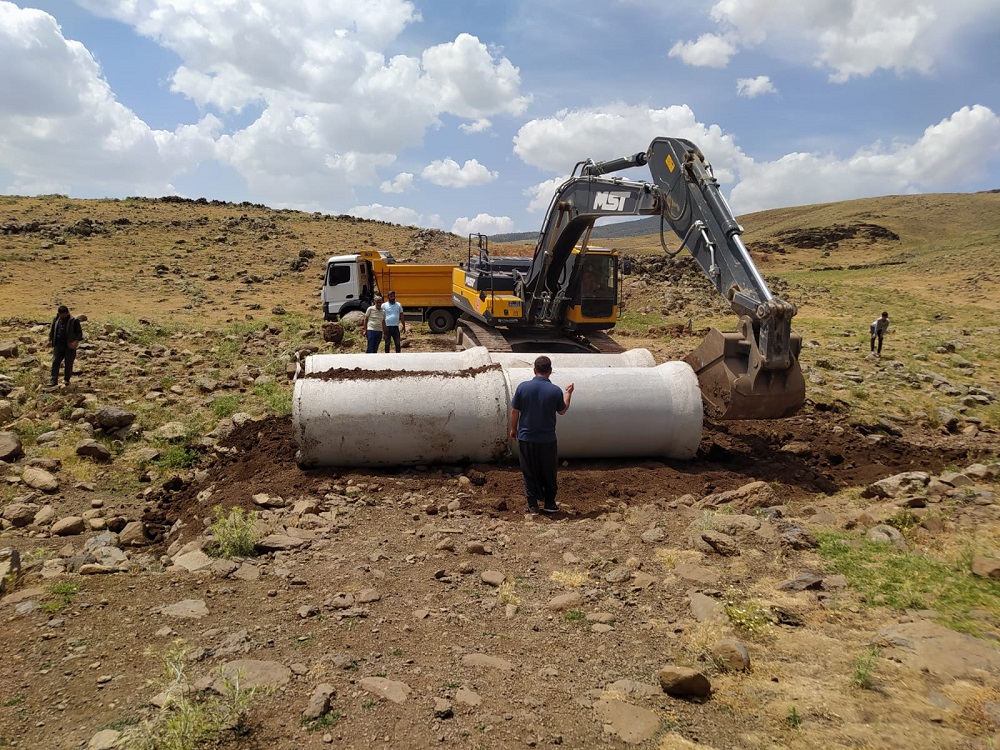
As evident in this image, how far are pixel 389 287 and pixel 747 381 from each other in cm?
1348

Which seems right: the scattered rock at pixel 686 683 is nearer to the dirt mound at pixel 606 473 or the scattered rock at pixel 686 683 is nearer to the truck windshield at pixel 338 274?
the dirt mound at pixel 606 473

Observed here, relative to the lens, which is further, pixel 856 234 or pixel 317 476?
pixel 856 234

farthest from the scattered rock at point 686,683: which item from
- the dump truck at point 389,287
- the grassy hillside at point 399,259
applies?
the dump truck at point 389,287

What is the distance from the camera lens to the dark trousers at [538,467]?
241 inches

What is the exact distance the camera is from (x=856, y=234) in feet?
198

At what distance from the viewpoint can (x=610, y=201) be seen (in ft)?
32.8

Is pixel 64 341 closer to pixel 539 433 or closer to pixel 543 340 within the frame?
pixel 543 340

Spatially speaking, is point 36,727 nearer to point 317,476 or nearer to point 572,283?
point 317,476

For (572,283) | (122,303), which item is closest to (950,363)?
(572,283)

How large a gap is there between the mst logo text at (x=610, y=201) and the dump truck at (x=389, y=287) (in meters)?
8.58

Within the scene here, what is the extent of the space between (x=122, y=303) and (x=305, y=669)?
2453 centimetres

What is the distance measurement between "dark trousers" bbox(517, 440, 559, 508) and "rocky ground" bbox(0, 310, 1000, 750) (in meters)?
0.27

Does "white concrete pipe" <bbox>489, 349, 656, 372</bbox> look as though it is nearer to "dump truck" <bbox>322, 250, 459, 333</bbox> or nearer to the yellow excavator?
the yellow excavator

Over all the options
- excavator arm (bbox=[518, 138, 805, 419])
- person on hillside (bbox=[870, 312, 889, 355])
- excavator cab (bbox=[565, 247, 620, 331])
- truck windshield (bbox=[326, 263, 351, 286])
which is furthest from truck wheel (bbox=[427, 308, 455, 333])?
person on hillside (bbox=[870, 312, 889, 355])
